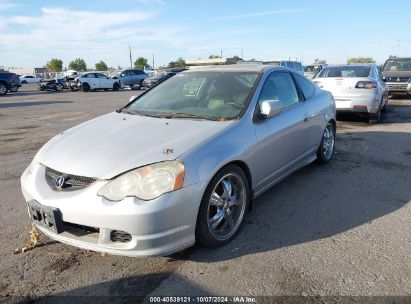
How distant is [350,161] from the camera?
6.23 metres

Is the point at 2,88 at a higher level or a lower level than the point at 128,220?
lower

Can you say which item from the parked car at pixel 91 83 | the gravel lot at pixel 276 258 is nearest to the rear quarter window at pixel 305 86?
the gravel lot at pixel 276 258

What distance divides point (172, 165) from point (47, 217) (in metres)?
1.04

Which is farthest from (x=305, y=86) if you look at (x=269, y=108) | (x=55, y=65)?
(x=55, y=65)

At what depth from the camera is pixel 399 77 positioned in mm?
15453

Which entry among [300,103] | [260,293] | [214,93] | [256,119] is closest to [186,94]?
[214,93]

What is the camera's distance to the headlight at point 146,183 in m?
2.83

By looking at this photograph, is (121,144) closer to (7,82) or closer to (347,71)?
(347,71)

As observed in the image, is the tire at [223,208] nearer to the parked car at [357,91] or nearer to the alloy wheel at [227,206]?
the alloy wheel at [227,206]

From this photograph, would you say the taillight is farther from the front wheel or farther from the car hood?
the front wheel

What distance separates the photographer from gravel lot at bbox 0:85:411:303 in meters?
2.82

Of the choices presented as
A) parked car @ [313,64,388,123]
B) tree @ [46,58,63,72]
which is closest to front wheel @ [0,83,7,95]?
parked car @ [313,64,388,123]

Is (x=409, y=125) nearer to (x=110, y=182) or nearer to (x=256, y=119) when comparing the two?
(x=256, y=119)

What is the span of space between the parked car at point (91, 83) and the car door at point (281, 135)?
2657cm
